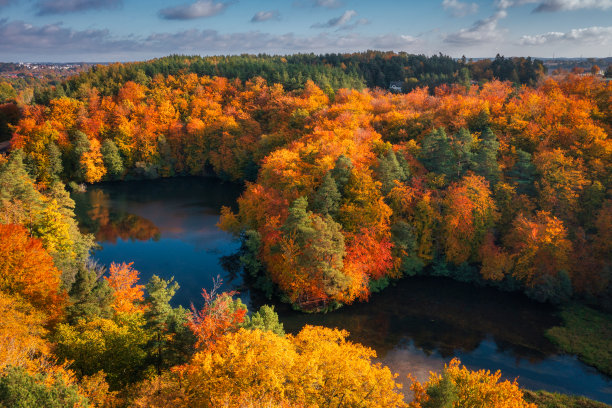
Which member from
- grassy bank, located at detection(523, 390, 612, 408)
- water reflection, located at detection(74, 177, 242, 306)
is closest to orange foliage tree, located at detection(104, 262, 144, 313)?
water reflection, located at detection(74, 177, 242, 306)

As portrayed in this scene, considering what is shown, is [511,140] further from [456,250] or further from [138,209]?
[138,209]

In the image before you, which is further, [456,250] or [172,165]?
[172,165]

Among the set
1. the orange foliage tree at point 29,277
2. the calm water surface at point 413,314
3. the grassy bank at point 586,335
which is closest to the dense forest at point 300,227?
the orange foliage tree at point 29,277

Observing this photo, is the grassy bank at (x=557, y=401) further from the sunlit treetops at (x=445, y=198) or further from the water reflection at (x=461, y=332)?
the sunlit treetops at (x=445, y=198)

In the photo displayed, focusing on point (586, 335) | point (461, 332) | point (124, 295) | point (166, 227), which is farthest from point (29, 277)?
point (586, 335)


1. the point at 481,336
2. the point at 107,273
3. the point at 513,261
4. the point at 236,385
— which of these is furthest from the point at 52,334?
the point at 513,261

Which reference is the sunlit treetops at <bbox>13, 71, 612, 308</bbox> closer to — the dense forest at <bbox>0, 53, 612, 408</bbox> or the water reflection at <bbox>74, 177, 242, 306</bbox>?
the dense forest at <bbox>0, 53, 612, 408</bbox>
